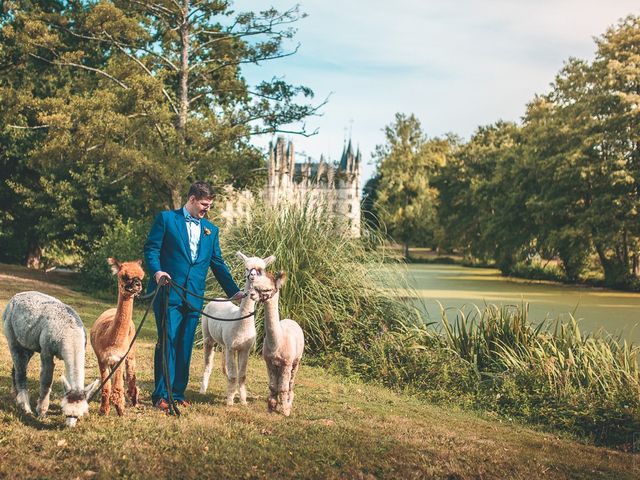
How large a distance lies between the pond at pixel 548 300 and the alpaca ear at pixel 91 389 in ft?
22.8

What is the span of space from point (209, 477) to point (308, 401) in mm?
2945

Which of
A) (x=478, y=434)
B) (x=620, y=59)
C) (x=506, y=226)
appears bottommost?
(x=478, y=434)

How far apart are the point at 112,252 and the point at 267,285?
1617 cm

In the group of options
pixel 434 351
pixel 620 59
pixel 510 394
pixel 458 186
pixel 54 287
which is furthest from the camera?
pixel 458 186

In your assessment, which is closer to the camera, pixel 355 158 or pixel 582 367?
pixel 582 367

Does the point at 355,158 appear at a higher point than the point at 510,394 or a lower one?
higher

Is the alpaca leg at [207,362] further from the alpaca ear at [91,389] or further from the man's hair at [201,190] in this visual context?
the man's hair at [201,190]

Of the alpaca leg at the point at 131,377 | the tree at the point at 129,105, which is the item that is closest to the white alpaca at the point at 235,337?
the alpaca leg at the point at 131,377

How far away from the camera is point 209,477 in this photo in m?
5.26

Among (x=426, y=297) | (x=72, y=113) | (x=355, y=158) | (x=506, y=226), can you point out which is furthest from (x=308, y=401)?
(x=355, y=158)

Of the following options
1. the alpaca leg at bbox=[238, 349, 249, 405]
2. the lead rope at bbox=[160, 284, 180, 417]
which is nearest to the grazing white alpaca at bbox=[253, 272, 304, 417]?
the alpaca leg at bbox=[238, 349, 249, 405]

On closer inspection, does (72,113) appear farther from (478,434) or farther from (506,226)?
(506,226)

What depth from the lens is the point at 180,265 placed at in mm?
6695

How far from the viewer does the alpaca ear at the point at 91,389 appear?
5.92m
